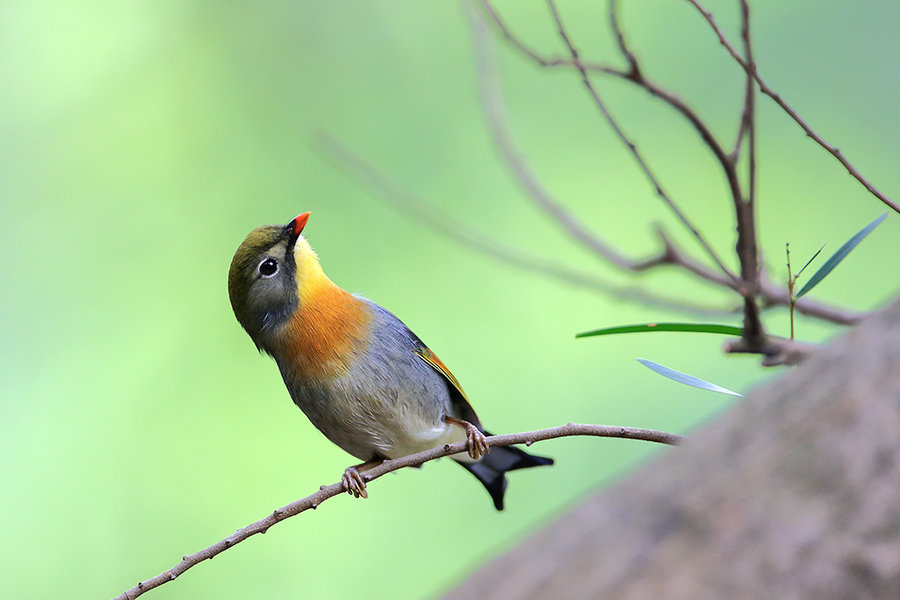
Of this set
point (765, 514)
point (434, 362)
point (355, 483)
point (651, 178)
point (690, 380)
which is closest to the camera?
point (765, 514)

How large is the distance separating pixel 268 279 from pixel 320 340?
0.24 m

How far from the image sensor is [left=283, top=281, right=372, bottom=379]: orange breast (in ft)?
8.92

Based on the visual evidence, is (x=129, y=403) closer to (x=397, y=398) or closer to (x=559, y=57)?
(x=397, y=398)

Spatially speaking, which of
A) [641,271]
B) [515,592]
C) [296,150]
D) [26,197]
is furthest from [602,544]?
[26,197]

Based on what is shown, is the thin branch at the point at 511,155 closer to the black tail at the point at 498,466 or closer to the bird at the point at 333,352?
the bird at the point at 333,352

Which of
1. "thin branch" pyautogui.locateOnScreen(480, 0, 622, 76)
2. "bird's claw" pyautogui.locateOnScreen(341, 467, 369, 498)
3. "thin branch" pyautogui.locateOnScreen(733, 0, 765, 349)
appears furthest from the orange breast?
"thin branch" pyautogui.locateOnScreen(733, 0, 765, 349)

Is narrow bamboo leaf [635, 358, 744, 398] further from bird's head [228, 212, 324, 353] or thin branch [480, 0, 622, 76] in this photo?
bird's head [228, 212, 324, 353]

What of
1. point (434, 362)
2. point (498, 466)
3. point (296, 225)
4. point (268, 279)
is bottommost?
point (498, 466)

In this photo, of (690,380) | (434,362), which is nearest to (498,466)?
(434,362)

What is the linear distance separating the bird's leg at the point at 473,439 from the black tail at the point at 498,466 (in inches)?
8.9

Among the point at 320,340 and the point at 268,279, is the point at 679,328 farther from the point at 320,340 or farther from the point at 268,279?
the point at 268,279

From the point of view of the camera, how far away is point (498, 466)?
10.4 ft

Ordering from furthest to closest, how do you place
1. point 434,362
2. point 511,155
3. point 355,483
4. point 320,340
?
point 434,362 < point 511,155 < point 320,340 < point 355,483

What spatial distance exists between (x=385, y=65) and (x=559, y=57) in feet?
13.0
